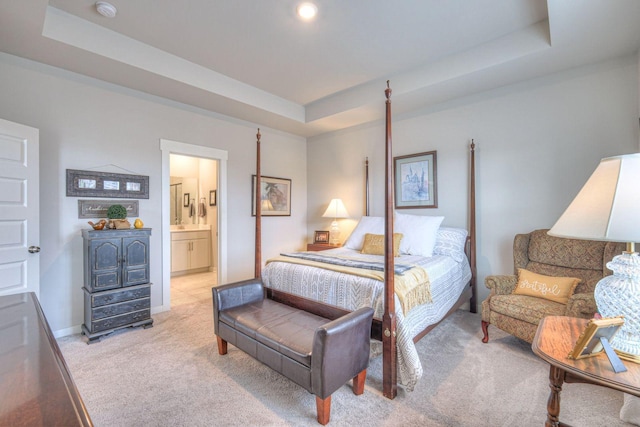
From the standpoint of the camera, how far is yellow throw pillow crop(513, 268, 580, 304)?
248 cm

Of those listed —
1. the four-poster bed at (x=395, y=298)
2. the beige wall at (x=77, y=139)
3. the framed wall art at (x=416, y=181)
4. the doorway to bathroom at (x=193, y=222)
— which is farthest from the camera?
the doorway to bathroom at (x=193, y=222)

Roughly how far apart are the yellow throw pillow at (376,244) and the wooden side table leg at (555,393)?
213 cm

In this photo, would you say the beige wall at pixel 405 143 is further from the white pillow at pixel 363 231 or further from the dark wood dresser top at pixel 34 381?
the dark wood dresser top at pixel 34 381

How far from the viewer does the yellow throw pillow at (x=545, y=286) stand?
2477 millimetres

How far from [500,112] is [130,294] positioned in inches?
178

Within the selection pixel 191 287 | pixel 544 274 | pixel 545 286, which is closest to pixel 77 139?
pixel 191 287

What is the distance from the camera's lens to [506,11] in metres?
2.42

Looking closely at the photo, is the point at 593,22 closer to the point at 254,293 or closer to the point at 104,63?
the point at 254,293

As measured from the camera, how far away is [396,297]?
2.05 metres

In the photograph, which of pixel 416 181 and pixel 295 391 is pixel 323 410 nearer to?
pixel 295 391

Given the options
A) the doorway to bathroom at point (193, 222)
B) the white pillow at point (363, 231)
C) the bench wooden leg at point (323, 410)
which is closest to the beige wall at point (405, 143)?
the white pillow at point (363, 231)

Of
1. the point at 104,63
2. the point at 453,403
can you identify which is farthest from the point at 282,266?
the point at 104,63

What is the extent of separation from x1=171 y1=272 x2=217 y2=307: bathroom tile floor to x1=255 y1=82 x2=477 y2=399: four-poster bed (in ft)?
5.81

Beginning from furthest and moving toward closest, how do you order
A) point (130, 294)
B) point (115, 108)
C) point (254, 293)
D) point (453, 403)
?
point (115, 108)
point (130, 294)
point (254, 293)
point (453, 403)
